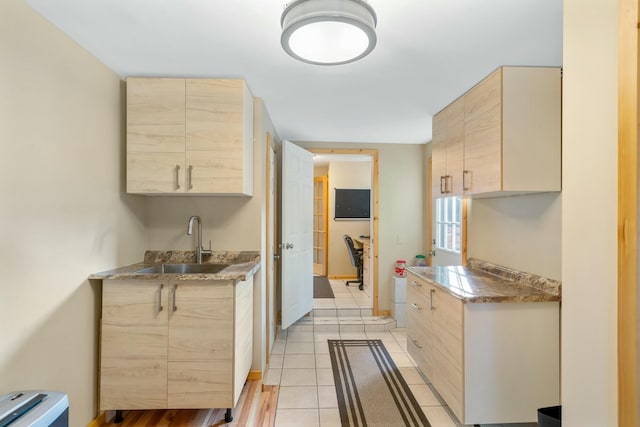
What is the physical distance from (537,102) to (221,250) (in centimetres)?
241

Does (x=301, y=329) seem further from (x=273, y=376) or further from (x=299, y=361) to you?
(x=273, y=376)

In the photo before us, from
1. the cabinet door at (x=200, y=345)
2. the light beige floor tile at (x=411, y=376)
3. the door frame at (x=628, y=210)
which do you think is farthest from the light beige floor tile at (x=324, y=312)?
the door frame at (x=628, y=210)

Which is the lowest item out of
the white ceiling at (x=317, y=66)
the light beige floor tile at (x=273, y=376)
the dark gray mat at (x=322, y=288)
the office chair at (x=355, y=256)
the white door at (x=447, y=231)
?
the light beige floor tile at (x=273, y=376)

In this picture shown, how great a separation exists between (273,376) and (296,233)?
1.42 meters

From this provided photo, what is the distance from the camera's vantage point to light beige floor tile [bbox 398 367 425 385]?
2.57m

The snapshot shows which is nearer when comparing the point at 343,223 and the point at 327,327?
the point at 327,327

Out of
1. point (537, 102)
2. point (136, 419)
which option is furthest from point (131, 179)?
point (537, 102)

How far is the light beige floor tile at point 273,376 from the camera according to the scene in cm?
255

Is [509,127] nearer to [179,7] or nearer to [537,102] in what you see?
[537,102]

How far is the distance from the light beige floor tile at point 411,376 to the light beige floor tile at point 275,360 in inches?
42.3

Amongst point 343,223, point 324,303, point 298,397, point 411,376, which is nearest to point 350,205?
point 343,223

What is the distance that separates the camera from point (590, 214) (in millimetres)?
878

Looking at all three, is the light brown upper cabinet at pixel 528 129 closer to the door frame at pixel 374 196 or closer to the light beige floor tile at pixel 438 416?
the light beige floor tile at pixel 438 416

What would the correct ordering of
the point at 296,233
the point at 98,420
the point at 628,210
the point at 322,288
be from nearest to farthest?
1. the point at 628,210
2. the point at 98,420
3. the point at 296,233
4. the point at 322,288
